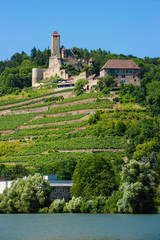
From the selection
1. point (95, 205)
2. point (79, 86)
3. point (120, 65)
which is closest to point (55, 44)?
point (79, 86)

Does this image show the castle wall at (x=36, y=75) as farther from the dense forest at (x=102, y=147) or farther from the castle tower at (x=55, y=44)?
the dense forest at (x=102, y=147)

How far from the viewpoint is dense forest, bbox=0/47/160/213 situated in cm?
5234

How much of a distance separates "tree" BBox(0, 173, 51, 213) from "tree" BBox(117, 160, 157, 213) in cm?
890

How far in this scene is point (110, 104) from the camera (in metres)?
94.4

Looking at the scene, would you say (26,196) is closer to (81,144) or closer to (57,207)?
(57,207)

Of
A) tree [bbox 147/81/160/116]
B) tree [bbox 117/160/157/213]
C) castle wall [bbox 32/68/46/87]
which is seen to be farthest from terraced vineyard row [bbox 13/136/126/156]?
castle wall [bbox 32/68/46/87]

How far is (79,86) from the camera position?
349 ft

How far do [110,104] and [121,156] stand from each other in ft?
64.4

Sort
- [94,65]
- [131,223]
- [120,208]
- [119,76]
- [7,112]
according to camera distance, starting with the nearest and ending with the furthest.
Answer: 1. [131,223]
2. [120,208]
3. [119,76]
4. [7,112]
5. [94,65]

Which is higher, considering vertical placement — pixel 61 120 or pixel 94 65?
pixel 94 65

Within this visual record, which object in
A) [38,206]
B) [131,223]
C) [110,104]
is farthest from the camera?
[110,104]

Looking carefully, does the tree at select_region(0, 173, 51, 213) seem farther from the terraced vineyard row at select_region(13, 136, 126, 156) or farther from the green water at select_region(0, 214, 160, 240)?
the terraced vineyard row at select_region(13, 136, 126, 156)

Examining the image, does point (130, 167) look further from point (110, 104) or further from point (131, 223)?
point (110, 104)

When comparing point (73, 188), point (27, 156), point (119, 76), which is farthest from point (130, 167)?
point (119, 76)
